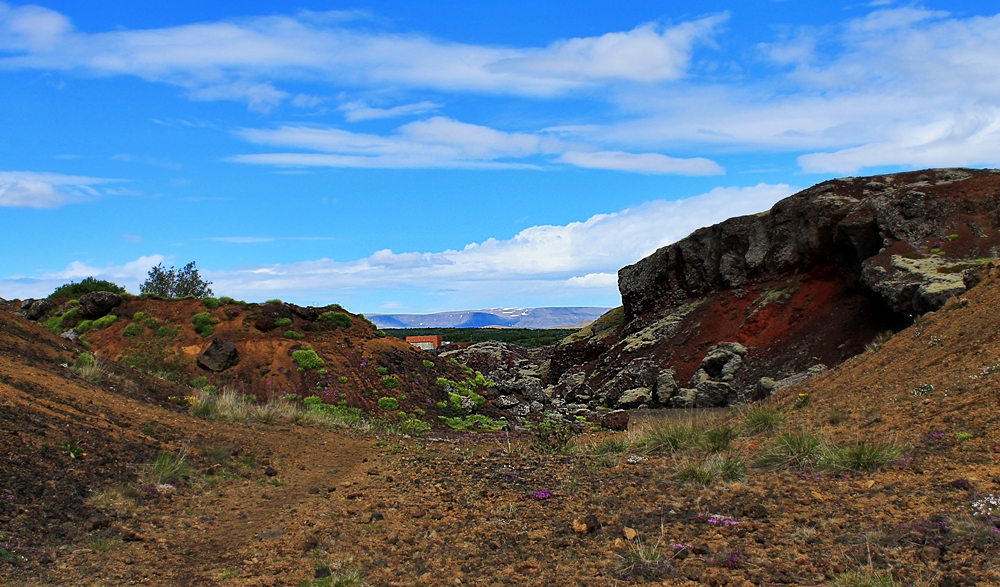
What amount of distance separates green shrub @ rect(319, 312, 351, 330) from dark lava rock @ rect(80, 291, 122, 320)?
6.84 metres

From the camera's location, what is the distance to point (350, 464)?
36.3ft

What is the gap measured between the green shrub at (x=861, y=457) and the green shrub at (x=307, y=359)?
15348mm

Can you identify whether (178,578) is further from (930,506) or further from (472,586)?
(930,506)

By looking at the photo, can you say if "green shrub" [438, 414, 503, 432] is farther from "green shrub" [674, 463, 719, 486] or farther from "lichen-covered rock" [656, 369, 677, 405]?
"green shrub" [674, 463, 719, 486]

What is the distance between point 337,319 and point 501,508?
16.8 meters

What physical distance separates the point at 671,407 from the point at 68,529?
24.9 metres

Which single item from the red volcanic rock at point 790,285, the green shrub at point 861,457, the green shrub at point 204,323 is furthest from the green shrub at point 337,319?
the green shrub at point 861,457

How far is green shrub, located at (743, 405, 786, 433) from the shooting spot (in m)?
10.7

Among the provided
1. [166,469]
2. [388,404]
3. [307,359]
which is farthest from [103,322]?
[166,469]

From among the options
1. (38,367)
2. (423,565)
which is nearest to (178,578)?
(423,565)

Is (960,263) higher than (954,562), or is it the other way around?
(960,263)

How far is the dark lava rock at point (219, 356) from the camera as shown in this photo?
65.7ft

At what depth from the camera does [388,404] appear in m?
19.7

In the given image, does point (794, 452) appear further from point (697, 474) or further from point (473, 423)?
point (473, 423)
